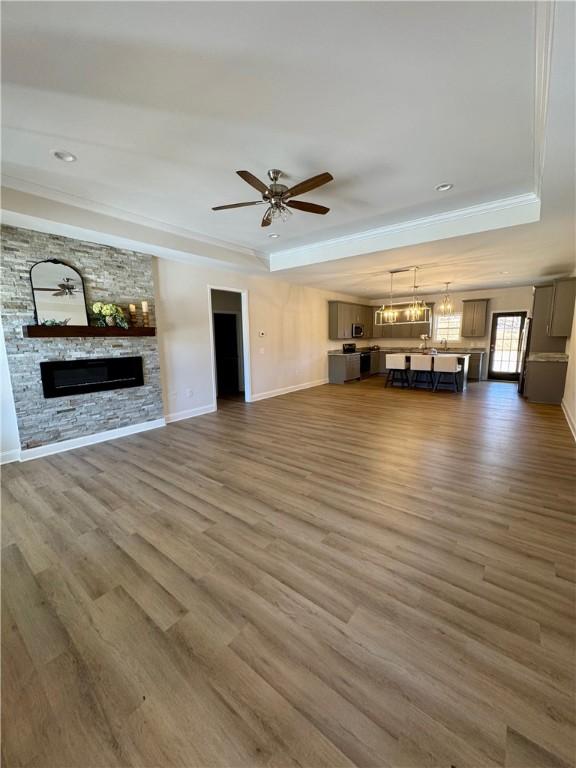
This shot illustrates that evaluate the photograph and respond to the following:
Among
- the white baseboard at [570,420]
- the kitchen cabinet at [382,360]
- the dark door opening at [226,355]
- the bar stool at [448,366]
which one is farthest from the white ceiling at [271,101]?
the kitchen cabinet at [382,360]

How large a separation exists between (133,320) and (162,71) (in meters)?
3.39

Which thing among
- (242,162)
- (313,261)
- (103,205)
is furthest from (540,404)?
(103,205)

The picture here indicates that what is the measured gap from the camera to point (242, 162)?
2.81 m

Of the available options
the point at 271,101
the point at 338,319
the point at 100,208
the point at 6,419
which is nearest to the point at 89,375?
the point at 6,419

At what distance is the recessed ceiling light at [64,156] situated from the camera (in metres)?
2.67

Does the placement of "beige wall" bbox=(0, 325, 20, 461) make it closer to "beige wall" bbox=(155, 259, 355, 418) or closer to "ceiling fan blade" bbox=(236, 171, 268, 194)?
"beige wall" bbox=(155, 259, 355, 418)

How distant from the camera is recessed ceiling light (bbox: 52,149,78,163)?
267cm

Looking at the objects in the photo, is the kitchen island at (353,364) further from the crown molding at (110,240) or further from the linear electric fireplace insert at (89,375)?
the linear electric fireplace insert at (89,375)

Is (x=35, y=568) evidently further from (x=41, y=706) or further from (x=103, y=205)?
(x=103, y=205)

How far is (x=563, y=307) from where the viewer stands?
576 cm

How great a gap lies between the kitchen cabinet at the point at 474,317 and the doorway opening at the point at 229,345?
6.66 m

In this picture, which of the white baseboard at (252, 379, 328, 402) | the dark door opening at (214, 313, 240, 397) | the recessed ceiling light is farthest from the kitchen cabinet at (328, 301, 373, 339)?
the recessed ceiling light

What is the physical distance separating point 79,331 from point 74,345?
222 millimetres

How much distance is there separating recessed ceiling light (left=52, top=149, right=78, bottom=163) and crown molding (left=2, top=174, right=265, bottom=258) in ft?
2.39
